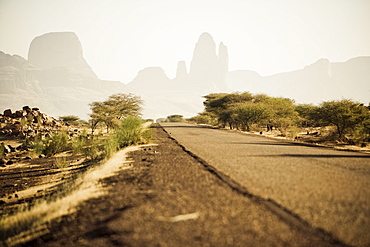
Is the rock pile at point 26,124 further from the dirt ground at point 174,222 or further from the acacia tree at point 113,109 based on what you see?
the dirt ground at point 174,222

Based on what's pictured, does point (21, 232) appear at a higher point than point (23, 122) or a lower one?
lower

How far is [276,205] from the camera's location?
3043 millimetres

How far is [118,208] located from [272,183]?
2.65 metres

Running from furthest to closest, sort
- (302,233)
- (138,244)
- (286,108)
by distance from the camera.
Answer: (286,108), (302,233), (138,244)

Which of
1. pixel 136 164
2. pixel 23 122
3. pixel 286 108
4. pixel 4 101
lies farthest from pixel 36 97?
pixel 136 164

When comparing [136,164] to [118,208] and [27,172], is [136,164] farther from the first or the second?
[27,172]

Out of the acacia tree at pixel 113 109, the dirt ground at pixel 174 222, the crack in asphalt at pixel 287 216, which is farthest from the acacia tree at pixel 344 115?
the acacia tree at pixel 113 109

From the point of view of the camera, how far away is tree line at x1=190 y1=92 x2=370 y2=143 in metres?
15.8

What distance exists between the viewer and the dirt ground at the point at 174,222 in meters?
2.25

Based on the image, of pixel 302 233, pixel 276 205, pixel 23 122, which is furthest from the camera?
pixel 23 122

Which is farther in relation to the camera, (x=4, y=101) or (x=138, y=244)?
(x=4, y=101)

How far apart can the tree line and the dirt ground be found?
1450 centimetres

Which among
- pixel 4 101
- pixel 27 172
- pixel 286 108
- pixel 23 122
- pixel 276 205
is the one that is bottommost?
pixel 27 172

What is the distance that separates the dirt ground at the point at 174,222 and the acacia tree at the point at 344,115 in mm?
16175
